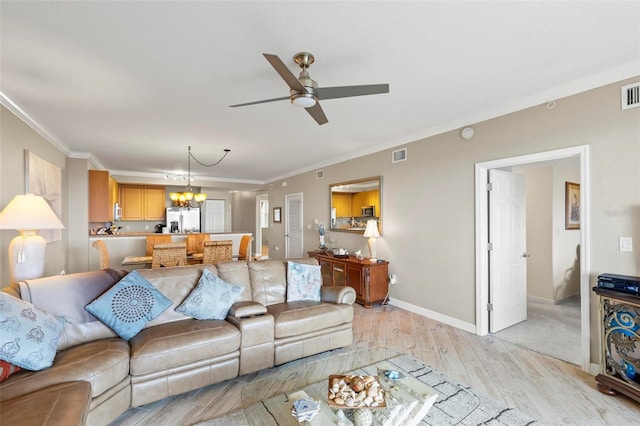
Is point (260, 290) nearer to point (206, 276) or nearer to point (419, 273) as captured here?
point (206, 276)

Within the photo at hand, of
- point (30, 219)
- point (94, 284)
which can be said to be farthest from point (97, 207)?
point (94, 284)

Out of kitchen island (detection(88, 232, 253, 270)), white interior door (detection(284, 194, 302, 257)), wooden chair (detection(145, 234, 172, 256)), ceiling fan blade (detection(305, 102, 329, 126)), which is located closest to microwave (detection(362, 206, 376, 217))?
white interior door (detection(284, 194, 302, 257))

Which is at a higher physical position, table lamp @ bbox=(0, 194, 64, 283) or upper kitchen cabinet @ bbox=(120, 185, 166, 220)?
upper kitchen cabinet @ bbox=(120, 185, 166, 220)

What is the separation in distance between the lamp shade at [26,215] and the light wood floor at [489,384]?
5.94ft

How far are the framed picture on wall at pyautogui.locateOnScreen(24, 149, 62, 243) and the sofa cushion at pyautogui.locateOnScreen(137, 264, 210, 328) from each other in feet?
6.68

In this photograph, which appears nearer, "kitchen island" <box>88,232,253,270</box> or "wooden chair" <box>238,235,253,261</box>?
"kitchen island" <box>88,232,253,270</box>

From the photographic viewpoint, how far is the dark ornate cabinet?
2.16 m

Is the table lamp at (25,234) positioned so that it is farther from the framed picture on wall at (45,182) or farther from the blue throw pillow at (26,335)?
the framed picture on wall at (45,182)

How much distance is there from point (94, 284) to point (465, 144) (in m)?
4.16

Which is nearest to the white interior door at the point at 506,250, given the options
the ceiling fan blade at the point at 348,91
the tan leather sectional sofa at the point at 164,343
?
the tan leather sectional sofa at the point at 164,343

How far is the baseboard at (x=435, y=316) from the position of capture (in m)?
3.59

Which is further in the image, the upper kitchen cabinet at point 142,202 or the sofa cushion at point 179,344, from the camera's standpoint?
the upper kitchen cabinet at point 142,202

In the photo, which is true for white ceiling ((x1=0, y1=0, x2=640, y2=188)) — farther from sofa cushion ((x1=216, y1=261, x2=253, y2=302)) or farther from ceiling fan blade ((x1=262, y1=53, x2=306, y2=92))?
sofa cushion ((x1=216, y1=261, x2=253, y2=302))

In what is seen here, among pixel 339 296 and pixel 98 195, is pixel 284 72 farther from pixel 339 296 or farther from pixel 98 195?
pixel 98 195
